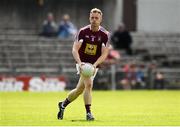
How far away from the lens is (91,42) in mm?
17688

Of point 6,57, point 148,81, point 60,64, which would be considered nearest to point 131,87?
point 148,81

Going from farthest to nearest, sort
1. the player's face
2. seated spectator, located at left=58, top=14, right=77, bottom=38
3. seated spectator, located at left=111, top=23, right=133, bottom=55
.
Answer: seated spectator, located at left=58, top=14, right=77, bottom=38 → seated spectator, located at left=111, top=23, right=133, bottom=55 → the player's face

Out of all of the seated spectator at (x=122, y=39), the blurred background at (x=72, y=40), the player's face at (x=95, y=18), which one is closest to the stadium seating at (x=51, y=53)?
the blurred background at (x=72, y=40)

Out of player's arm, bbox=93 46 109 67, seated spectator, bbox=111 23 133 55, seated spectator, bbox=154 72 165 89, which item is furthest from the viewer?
seated spectator, bbox=111 23 133 55

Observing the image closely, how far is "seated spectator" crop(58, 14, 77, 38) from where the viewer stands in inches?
1726

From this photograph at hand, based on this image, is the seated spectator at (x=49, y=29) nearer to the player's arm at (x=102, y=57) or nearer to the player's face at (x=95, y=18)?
the player's arm at (x=102, y=57)

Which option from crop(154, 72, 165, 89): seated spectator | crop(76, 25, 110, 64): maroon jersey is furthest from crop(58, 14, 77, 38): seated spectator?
crop(76, 25, 110, 64): maroon jersey

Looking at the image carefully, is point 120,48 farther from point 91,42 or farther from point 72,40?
point 91,42

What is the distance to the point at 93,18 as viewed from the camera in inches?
685

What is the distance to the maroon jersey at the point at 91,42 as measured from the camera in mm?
17672

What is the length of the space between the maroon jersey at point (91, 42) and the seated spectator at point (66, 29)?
Result: 2584 centimetres

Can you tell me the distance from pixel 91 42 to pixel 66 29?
88.9ft

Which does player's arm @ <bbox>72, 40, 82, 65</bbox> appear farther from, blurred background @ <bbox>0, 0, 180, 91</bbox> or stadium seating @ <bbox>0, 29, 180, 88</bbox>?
stadium seating @ <bbox>0, 29, 180, 88</bbox>

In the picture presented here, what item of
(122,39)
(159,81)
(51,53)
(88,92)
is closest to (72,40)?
(51,53)
